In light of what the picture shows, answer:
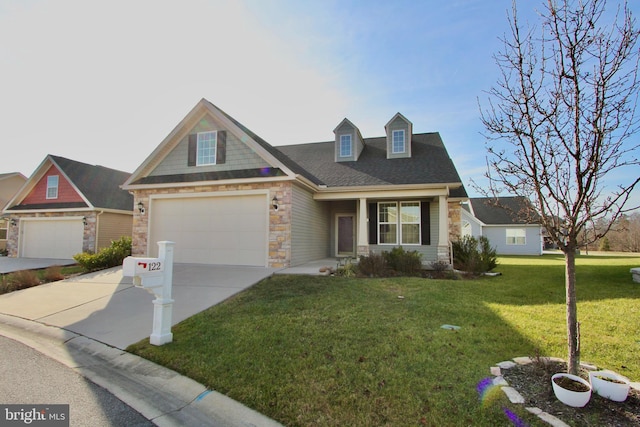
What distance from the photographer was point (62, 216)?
54.7ft

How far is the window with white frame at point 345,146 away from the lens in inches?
583

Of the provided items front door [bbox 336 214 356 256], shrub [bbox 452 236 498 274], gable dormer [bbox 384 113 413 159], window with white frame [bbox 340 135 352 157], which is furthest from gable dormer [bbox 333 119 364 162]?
shrub [bbox 452 236 498 274]

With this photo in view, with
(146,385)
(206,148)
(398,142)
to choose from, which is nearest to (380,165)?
(398,142)

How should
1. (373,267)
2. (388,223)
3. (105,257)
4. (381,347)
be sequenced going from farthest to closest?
(388,223)
(105,257)
(373,267)
(381,347)

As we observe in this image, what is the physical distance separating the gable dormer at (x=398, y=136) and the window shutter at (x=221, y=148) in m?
7.05

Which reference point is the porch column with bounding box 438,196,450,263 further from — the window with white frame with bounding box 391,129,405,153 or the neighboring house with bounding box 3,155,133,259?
the neighboring house with bounding box 3,155,133,259

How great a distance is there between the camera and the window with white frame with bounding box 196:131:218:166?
1174cm

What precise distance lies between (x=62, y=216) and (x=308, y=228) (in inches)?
544

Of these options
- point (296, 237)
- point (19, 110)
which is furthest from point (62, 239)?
point (296, 237)

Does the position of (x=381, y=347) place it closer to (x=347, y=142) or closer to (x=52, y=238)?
(x=347, y=142)

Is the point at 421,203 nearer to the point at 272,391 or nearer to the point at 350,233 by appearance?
the point at 350,233

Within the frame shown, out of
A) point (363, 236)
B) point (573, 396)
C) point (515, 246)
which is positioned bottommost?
point (573, 396)

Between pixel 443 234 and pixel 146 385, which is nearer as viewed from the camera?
pixel 146 385

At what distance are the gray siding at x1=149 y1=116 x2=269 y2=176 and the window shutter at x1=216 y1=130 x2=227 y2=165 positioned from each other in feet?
0.39
